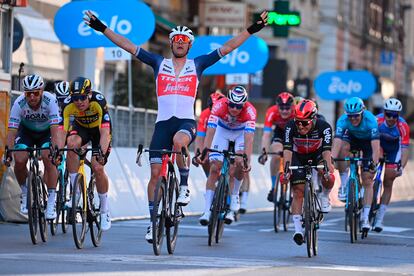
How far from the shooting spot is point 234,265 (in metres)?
13.2

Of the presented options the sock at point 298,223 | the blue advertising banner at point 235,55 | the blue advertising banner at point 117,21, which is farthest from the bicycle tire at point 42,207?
the blue advertising banner at point 235,55

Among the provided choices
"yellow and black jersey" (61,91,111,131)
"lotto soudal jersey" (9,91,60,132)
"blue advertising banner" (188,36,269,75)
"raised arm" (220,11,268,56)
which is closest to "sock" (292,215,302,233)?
"raised arm" (220,11,268,56)

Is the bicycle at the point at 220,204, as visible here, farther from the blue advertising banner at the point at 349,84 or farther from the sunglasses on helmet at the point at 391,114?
the blue advertising banner at the point at 349,84

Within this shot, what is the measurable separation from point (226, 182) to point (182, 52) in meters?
2.31

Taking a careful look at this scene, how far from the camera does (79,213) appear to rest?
14.9 m

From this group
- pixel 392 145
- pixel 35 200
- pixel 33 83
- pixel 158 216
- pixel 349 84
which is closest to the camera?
pixel 158 216

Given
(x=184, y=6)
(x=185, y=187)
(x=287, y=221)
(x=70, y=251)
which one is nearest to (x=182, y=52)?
(x=185, y=187)

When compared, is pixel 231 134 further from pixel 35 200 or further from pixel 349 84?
pixel 349 84

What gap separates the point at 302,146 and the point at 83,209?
2.50 metres

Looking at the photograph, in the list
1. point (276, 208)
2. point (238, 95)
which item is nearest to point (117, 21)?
point (276, 208)

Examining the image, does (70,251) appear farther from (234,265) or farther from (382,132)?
(382,132)

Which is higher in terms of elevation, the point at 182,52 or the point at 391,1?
the point at 391,1

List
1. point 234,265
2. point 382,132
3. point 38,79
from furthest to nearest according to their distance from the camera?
1. point 382,132
2. point 38,79
3. point 234,265

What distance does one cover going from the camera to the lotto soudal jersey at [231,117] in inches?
680
